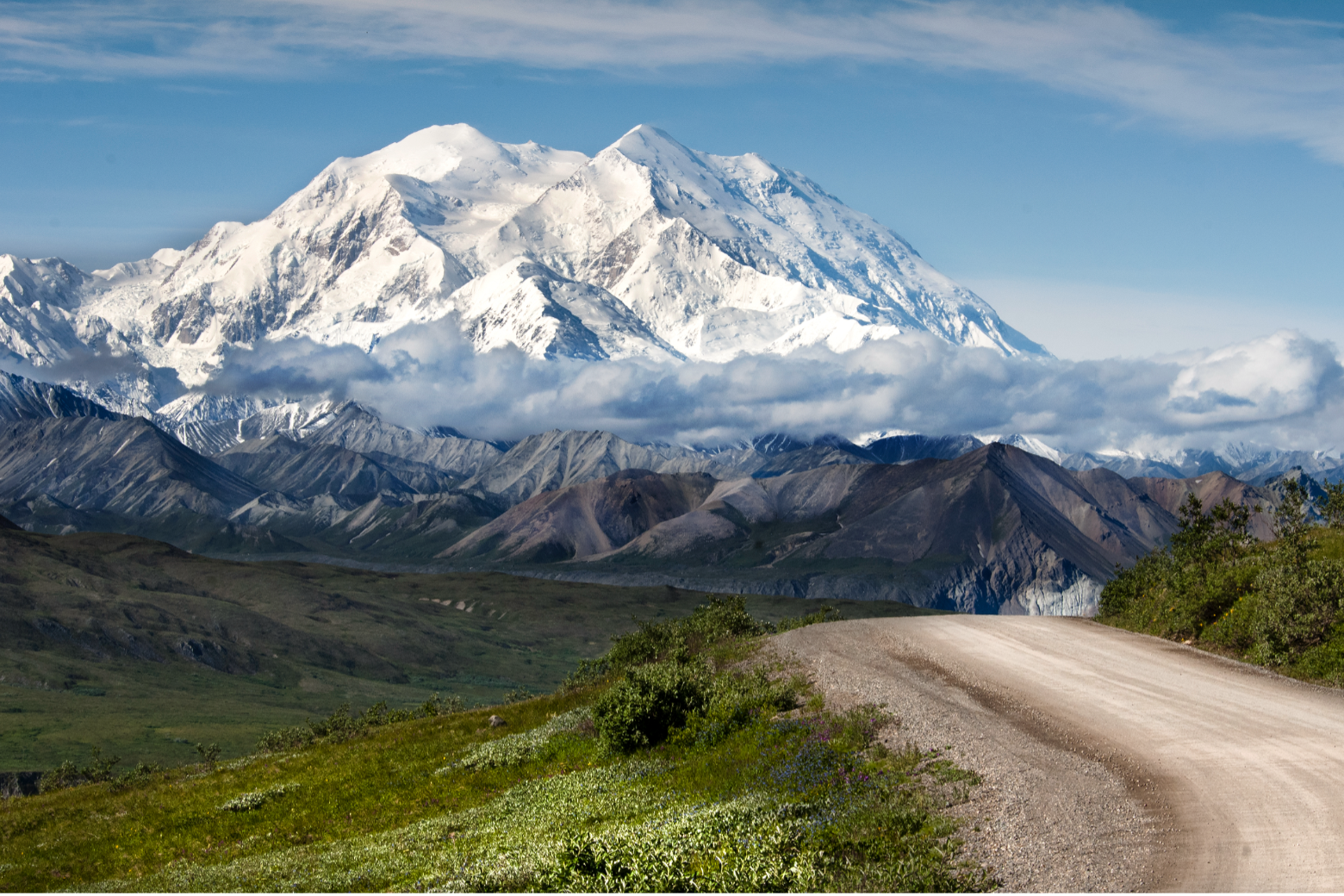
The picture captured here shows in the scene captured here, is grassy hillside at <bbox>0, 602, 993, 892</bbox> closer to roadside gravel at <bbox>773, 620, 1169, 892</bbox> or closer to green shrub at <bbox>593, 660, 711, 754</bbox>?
green shrub at <bbox>593, 660, 711, 754</bbox>

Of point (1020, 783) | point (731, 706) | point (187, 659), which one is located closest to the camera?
point (1020, 783)

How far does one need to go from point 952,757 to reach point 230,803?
49.5ft

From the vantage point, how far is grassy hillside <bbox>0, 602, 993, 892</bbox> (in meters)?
15.4

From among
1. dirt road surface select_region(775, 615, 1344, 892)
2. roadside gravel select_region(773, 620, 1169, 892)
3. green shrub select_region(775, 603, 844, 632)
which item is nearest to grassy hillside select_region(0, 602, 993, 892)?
roadside gravel select_region(773, 620, 1169, 892)

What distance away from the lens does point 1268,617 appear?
3038cm

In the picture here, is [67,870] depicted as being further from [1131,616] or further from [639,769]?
[1131,616]

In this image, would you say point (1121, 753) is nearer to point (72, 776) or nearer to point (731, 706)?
point (731, 706)

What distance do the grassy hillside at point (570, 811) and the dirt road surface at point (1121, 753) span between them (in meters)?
1.02

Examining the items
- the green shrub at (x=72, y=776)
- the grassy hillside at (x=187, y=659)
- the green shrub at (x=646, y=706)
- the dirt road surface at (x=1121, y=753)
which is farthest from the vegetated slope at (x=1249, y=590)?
the grassy hillside at (x=187, y=659)

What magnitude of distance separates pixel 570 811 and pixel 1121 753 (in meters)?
9.72

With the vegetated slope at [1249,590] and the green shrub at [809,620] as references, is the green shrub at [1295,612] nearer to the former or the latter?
the vegetated slope at [1249,590]

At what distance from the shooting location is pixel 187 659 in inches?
5595

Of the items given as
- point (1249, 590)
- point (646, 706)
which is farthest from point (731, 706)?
point (1249, 590)

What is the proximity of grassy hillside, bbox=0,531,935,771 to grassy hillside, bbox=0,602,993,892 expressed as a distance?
66431mm
